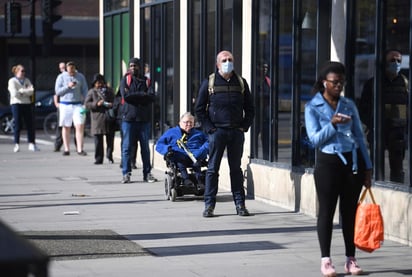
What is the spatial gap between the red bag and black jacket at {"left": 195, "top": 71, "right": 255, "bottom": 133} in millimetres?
3988

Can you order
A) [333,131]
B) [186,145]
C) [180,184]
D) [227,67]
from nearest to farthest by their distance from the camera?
[333,131], [227,67], [180,184], [186,145]

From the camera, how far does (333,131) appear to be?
24.6 ft

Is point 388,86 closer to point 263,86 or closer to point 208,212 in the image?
point 208,212

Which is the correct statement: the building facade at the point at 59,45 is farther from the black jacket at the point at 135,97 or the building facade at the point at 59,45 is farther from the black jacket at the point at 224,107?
the black jacket at the point at 224,107

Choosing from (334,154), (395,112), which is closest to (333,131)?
(334,154)

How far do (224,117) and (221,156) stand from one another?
50cm

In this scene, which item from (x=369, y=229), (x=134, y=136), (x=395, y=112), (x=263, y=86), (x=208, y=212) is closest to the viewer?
(x=369, y=229)

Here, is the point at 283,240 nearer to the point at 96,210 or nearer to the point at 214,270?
the point at 214,270

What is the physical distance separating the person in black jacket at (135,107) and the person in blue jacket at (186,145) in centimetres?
200

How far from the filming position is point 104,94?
19297 millimetres

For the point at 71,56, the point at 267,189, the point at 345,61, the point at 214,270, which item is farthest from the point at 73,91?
the point at 71,56

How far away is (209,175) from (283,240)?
2071mm

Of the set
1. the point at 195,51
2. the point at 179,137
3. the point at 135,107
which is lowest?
the point at 179,137

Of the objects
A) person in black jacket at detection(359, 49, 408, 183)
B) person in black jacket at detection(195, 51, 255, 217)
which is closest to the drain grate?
person in black jacket at detection(195, 51, 255, 217)
